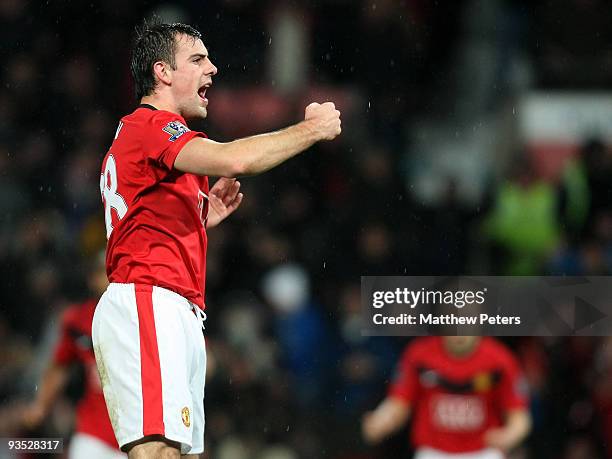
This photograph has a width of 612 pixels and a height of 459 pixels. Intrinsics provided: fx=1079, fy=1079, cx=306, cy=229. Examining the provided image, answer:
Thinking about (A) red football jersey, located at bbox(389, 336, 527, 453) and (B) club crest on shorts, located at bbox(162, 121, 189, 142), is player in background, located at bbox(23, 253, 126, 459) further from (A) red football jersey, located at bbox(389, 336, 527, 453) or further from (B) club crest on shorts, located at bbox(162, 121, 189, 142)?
(B) club crest on shorts, located at bbox(162, 121, 189, 142)

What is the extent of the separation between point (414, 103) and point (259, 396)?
2273mm

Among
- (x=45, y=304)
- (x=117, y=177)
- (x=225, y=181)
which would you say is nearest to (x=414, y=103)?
(x=45, y=304)

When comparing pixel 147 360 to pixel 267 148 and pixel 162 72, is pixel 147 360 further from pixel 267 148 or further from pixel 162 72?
pixel 162 72

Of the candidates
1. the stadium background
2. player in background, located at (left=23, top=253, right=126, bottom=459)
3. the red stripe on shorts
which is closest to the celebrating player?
the red stripe on shorts

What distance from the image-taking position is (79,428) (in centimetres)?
516

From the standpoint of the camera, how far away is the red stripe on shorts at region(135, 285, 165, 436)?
2.75 metres

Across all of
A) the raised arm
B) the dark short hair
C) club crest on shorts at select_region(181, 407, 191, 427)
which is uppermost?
the dark short hair

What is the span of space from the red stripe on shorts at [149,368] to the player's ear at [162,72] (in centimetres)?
64

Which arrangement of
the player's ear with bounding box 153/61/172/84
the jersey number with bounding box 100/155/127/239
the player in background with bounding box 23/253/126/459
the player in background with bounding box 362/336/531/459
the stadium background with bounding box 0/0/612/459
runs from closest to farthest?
the jersey number with bounding box 100/155/127/239 < the player's ear with bounding box 153/61/172/84 < the player in background with bounding box 23/253/126/459 < the player in background with bounding box 362/336/531/459 < the stadium background with bounding box 0/0/612/459

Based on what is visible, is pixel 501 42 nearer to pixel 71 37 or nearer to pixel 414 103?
pixel 414 103

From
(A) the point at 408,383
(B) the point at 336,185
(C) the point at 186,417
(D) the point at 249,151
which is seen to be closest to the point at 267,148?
(D) the point at 249,151

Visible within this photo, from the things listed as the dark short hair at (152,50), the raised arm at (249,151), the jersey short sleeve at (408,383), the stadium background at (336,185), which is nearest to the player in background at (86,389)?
the stadium background at (336,185)

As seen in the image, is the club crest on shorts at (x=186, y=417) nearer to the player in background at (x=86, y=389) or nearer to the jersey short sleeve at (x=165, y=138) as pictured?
the jersey short sleeve at (x=165, y=138)

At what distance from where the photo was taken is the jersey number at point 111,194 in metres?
2.98
